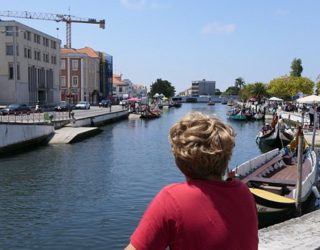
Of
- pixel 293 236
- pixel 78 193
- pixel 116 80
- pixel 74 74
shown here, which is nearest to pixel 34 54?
pixel 74 74

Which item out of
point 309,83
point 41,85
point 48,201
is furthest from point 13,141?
point 309,83

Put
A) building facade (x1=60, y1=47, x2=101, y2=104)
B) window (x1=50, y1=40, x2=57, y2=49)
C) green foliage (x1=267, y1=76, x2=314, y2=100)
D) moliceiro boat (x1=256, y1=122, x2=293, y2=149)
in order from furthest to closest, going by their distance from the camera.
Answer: building facade (x1=60, y1=47, x2=101, y2=104) < green foliage (x1=267, y1=76, x2=314, y2=100) < window (x1=50, y1=40, x2=57, y2=49) < moliceiro boat (x1=256, y1=122, x2=293, y2=149)

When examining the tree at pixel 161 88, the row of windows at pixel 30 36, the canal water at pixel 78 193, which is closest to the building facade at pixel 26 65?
the row of windows at pixel 30 36

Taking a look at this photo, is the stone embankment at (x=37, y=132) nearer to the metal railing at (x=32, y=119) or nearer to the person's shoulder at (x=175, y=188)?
the metal railing at (x=32, y=119)

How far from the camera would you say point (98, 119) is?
58.2 meters

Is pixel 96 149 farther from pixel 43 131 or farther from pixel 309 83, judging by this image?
pixel 309 83

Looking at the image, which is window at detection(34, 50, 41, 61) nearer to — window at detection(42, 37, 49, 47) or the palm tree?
window at detection(42, 37, 49, 47)

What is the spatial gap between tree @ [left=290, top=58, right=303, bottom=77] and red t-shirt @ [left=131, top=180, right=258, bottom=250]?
13247cm

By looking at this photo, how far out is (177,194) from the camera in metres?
2.29

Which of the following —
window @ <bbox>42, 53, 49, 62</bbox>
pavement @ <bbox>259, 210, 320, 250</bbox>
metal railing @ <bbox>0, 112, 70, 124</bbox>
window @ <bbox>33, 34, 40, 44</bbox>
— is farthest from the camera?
window @ <bbox>42, 53, 49, 62</bbox>

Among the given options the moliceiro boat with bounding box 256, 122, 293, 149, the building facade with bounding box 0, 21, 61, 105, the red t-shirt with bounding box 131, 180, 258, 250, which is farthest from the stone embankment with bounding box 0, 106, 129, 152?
the red t-shirt with bounding box 131, 180, 258, 250

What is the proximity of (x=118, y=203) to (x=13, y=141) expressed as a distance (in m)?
16.5

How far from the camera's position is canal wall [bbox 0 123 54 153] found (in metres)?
29.8

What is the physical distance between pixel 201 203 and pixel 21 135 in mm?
31675
